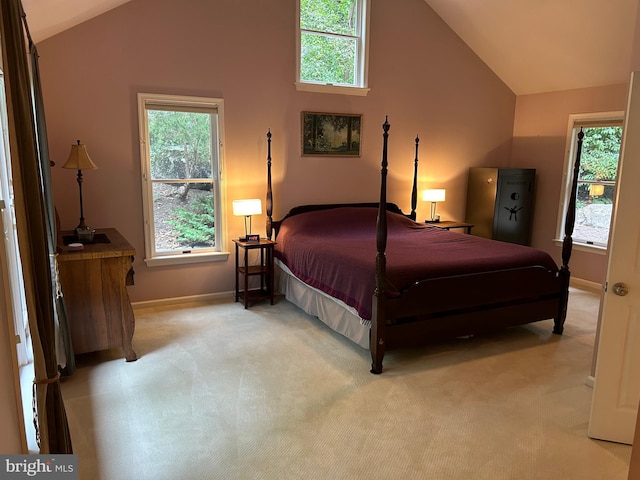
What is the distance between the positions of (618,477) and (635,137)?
5.40 ft

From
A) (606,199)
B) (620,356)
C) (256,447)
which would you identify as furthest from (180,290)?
A: (606,199)

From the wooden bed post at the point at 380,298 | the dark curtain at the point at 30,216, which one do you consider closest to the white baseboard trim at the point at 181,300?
the wooden bed post at the point at 380,298

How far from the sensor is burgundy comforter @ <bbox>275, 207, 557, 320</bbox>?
3398 mm

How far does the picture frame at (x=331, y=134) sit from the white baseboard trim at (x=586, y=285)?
3.05m

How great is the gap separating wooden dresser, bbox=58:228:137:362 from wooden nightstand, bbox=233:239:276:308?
135cm

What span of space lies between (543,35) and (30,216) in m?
5.28

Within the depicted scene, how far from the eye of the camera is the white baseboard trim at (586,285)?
5359 millimetres

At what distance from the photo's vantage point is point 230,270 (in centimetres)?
491

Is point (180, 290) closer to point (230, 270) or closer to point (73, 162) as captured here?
point (230, 270)

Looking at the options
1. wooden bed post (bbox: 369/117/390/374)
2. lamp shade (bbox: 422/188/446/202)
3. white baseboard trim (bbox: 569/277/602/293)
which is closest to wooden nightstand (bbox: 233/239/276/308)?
wooden bed post (bbox: 369/117/390/374)

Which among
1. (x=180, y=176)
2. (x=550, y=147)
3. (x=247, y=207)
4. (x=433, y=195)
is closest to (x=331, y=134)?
(x=247, y=207)

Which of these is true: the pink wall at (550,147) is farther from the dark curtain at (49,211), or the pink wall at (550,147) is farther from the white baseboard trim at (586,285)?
the dark curtain at (49,211)

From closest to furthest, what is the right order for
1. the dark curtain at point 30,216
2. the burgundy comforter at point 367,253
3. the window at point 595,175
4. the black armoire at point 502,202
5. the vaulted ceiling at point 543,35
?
the dark curtain at point 30,216
the burgundy comforter at point 367,253
the vaulted ceiling at point 543,35
the window at point 595,175
the black armoire at point 502,202

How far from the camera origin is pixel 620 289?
7.79 ft
